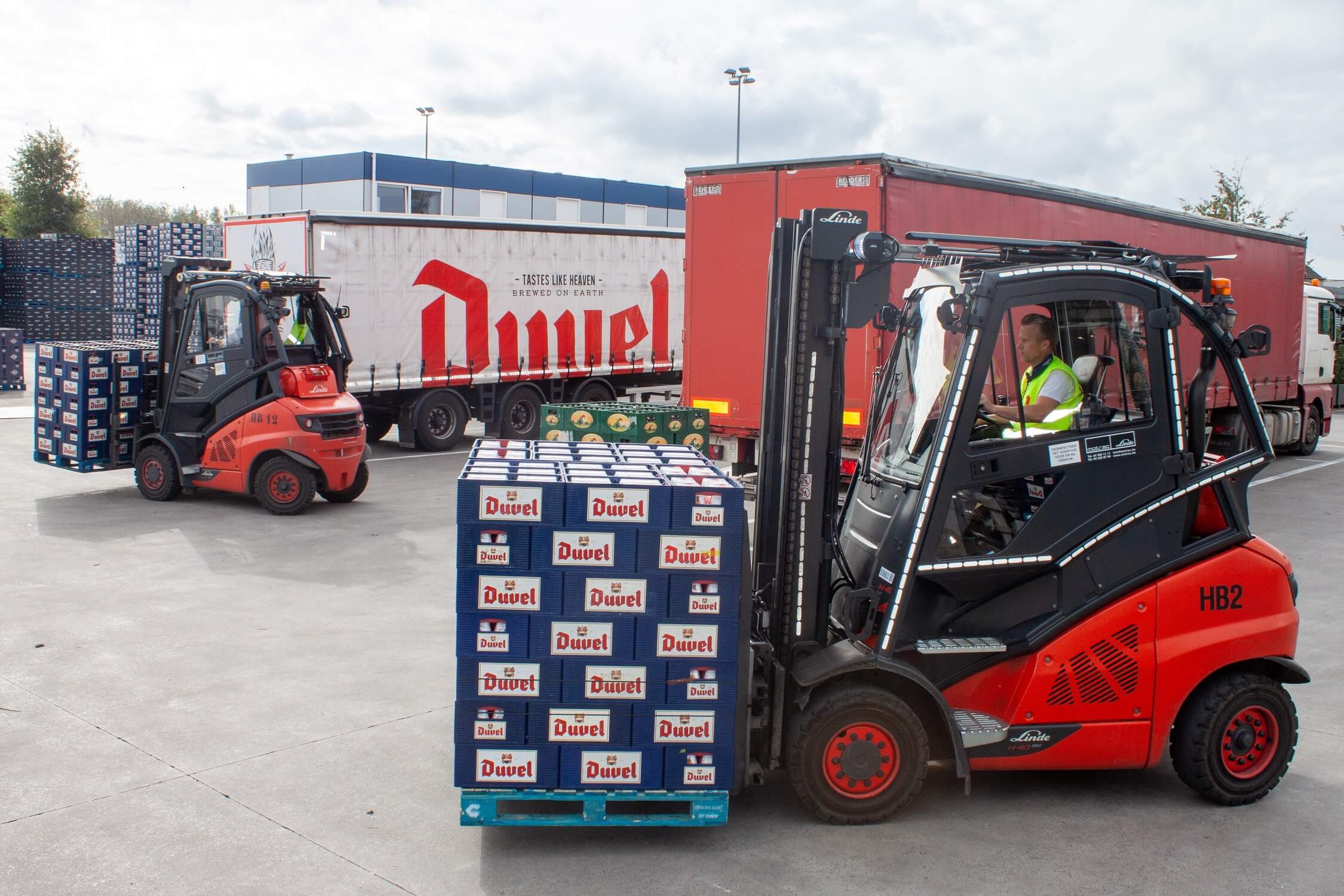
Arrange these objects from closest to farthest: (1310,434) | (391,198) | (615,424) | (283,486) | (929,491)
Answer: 1. (929,491)
2. (615,424)
3. (283,486)
4. (1310,434)
5. (391,198)

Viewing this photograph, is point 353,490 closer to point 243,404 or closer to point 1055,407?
point 243,404

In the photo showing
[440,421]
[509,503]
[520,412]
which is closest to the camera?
[509,503]

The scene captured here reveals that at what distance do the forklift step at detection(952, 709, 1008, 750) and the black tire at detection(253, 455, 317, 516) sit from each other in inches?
347

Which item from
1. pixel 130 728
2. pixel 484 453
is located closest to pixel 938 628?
pixel 484 453

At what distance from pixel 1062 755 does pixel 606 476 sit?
233 cm

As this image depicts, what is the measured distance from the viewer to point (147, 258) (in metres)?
37.0

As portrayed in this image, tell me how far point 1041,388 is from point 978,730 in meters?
1.49

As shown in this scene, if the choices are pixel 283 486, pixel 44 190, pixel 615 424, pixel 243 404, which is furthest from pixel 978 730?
pixel 44 190

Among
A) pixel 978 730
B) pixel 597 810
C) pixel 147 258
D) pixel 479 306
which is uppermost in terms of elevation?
pixel 147 258

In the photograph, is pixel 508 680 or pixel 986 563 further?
pixel 986 563

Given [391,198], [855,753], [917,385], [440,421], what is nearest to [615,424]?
[917,385]

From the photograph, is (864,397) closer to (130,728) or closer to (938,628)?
(938,628)

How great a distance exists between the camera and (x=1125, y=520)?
16.4ft

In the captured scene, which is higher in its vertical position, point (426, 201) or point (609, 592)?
point (426, 201)
